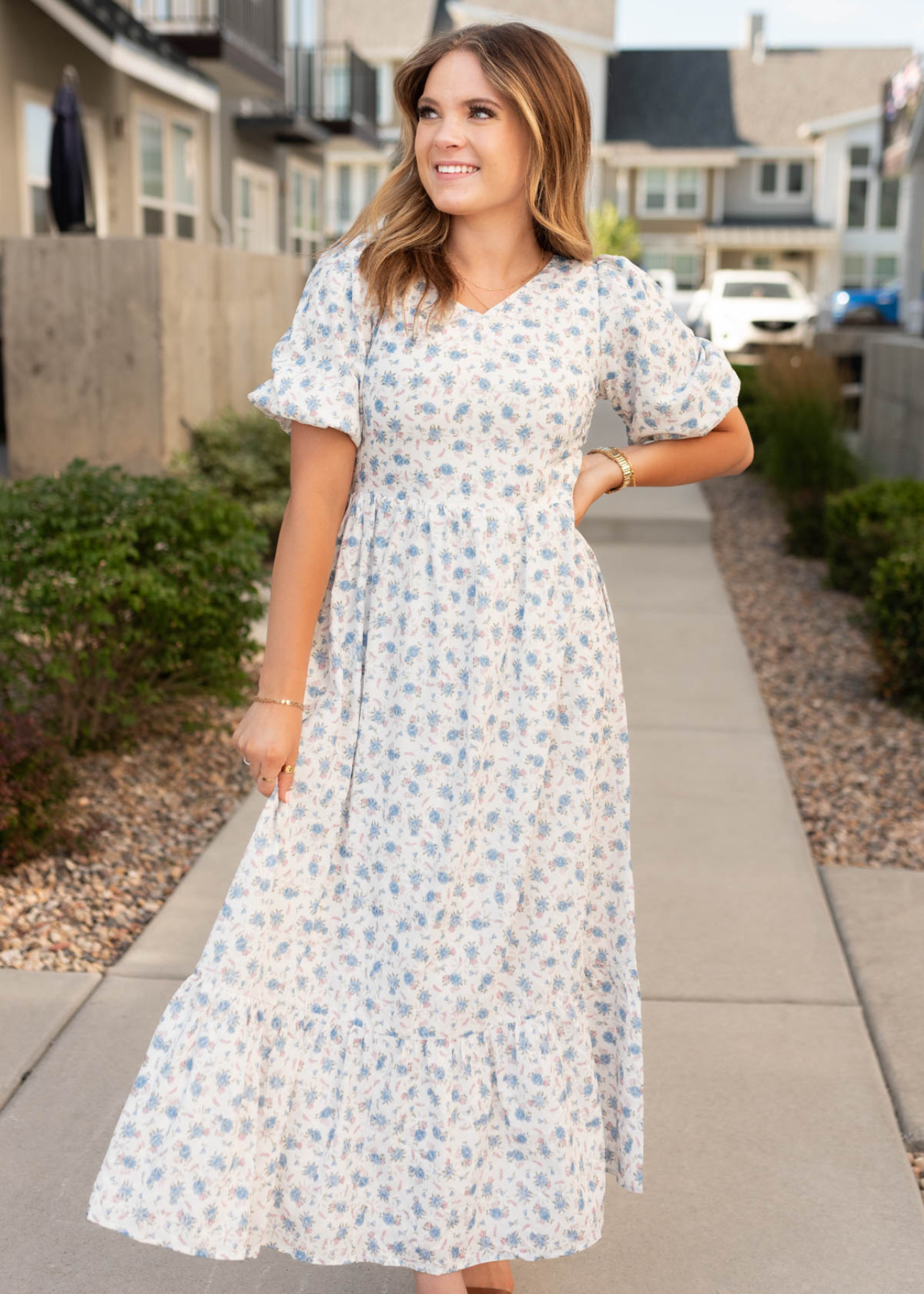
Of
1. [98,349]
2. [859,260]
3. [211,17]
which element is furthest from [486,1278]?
[859,260]

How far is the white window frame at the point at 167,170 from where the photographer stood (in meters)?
13.6

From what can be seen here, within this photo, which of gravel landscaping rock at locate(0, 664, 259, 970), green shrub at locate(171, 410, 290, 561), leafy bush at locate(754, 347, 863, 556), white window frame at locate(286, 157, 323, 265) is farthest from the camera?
white window frame at locate(286, 157, 323, 265)

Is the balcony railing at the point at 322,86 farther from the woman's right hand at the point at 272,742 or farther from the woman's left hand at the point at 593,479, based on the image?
the woman's right hand at the point at 272,742

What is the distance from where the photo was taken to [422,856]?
6.36ft

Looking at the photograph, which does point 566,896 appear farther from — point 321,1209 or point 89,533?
point 89,533

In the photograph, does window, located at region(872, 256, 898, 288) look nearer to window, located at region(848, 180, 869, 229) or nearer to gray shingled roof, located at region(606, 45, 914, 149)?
window, located at region(848, 180, 869, 229)

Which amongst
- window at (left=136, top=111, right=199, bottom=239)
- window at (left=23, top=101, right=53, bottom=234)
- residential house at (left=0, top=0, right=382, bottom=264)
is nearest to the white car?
residential house at (left=0, top=0, right=382, bottom=264)

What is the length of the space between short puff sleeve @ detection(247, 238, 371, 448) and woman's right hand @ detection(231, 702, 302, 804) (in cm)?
38

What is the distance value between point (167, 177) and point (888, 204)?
30.1 metres

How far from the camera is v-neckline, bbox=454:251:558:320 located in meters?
1.90

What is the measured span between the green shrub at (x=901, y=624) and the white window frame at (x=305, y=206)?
15.8 meters

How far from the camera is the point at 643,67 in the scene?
41406 mm

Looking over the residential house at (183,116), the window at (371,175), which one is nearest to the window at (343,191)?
the window at (371,175)

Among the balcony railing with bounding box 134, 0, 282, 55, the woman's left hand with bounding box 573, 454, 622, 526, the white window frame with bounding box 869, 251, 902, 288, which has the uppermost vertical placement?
the balcony railing with bounding box 134, 0, 282, 55
